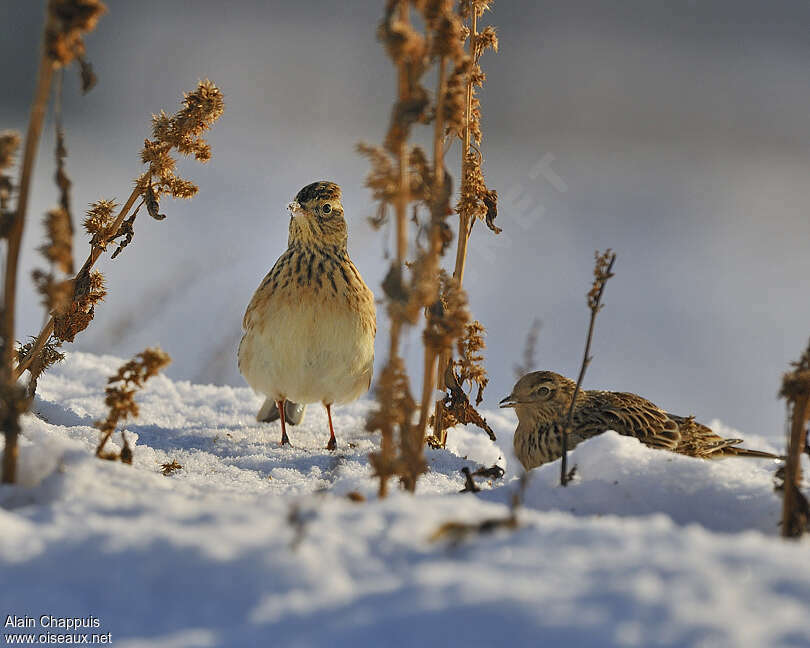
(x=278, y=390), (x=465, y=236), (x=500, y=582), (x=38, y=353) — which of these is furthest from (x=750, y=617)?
(x=278, y=390)

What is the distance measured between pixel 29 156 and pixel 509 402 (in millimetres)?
2770

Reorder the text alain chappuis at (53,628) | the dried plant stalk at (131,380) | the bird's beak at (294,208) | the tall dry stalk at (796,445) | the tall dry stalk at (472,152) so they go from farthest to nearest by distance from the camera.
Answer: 1. the bird's beak at (294,208)
2. the tall dry stalk at (472,152)
3. the dried plant stalk at (131,380)
4. the tall dry stalk at (796,445)
5. the text alain chappuis at (53,628)

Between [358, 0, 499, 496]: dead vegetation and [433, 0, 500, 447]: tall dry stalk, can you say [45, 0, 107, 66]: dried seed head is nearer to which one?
[358, 0, 499, 496]: dead vegetation

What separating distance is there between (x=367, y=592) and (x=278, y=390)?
3.31 meters

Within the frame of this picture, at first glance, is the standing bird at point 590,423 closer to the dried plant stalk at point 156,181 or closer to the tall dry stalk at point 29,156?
the dried plant stalk at point 156,181

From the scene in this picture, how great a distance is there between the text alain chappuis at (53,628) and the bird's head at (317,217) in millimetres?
3420

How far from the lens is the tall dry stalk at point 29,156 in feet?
5.90

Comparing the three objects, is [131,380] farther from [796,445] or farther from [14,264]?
[796,445]

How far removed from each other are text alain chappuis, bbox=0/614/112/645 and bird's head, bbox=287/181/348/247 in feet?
11.2

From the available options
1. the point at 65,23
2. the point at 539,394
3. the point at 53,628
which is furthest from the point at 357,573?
the point at 539,394

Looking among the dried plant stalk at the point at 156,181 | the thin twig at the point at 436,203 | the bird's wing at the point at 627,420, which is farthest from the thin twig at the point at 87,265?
the bird's wing at the point at 627,420

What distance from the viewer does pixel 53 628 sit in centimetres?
147

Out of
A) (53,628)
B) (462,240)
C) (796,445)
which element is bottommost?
(53,628)

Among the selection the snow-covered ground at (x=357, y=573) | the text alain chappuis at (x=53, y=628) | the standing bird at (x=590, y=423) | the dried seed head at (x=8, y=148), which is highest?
the dried seed head at (x=8, y=148)
